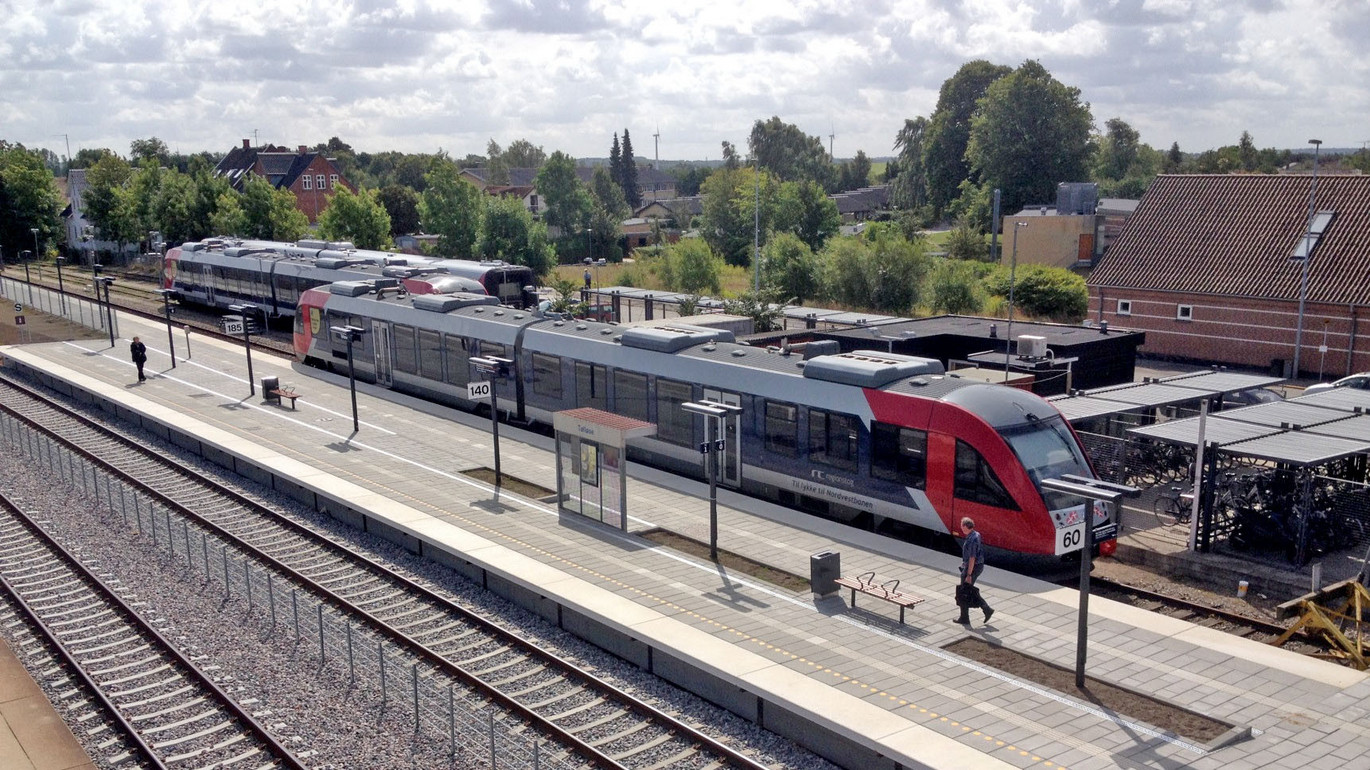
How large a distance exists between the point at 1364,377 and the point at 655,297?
2791cm

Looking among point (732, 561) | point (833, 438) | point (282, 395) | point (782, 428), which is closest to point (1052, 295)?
point (782, 428)

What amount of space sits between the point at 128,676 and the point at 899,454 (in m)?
12.2

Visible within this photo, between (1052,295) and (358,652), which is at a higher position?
(1052,295)

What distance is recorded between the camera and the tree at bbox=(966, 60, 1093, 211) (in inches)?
3401

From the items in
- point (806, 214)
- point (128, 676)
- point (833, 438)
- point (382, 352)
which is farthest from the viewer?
point (806, 214)

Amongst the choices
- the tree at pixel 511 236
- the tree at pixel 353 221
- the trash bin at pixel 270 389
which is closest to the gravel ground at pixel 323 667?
the trash bin at pixel 270 389

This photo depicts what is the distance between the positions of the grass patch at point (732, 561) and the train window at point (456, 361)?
472 inches

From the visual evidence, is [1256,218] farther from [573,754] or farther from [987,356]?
[573,754]

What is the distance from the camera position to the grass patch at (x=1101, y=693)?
12166mm

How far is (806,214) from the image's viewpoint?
81.4 metres

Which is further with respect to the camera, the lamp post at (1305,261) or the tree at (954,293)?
the tree at (954,293)

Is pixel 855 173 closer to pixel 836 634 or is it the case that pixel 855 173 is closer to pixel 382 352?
pixel 382 352

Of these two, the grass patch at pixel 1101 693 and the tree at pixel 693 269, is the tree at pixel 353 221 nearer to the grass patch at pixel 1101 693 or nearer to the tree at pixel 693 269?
the tree at pixel 693 269

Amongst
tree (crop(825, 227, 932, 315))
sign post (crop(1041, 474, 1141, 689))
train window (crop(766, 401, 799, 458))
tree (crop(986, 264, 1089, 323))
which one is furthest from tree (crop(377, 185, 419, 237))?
sign post (crop(1041, 474, 1141, 689))
